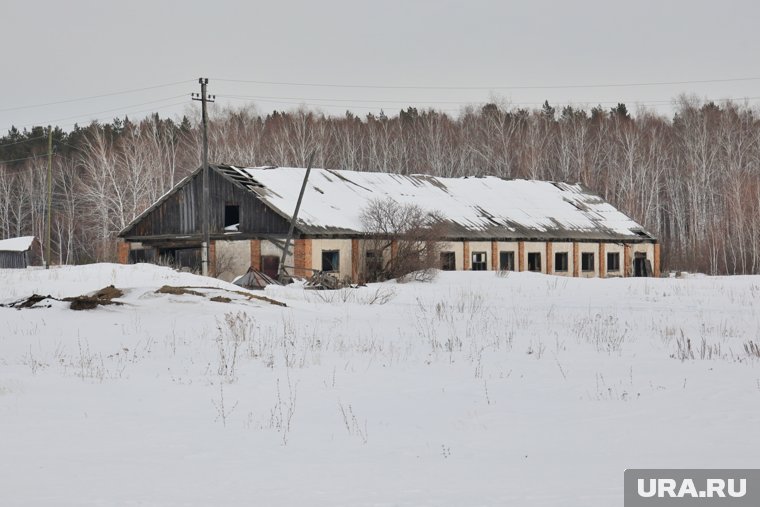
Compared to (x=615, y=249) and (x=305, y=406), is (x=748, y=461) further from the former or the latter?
(x=615, y=249)

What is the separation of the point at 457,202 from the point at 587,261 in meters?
7.41

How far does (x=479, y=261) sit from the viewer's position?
38625 millimetres

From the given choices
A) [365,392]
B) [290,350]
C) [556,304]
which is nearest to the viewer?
[365,392]

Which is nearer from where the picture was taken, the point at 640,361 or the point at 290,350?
the point at 640,361

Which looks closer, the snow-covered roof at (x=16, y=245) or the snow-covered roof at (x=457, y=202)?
the snow-covered roof at (x=457, y=202)

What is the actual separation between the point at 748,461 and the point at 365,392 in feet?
13.4

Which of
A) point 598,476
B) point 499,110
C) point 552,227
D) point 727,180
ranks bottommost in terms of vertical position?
point 598,476

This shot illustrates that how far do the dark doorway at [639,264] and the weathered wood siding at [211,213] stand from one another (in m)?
21.3

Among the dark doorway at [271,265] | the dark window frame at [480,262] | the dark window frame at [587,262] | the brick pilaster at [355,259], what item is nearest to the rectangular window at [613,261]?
the dark window frame at [587,262]

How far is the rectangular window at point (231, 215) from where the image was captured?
1422 inches

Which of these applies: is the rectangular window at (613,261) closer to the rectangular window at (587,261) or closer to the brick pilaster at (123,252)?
the rectangular window at (587,261)

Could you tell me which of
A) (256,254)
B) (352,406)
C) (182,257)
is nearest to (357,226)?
(256,254)

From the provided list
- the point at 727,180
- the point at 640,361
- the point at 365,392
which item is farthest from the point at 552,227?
the point at 365,392

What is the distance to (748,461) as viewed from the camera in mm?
6113
